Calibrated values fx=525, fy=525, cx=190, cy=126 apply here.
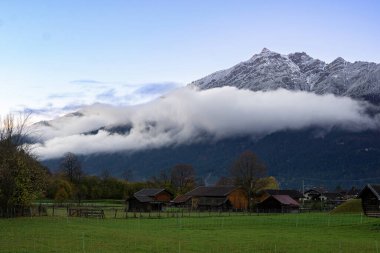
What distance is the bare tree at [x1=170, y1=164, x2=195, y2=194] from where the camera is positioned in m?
171

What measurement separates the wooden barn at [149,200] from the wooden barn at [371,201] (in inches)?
2520

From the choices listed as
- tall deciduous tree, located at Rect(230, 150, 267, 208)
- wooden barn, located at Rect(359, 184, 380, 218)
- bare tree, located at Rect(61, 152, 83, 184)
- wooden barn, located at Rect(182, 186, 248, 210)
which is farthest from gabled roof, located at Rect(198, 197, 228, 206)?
wooden barn, located at Rect(359, 184, 380, 218)

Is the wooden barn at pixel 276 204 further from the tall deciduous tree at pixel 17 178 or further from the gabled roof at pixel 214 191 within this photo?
the tall deciduous tree at pixel 17 178

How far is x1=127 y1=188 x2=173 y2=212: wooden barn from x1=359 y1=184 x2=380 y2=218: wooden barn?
64.0 m

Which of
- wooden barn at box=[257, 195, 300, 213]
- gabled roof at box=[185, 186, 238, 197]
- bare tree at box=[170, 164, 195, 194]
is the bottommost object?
wooden barn at box=[257, 195, 300, 213]

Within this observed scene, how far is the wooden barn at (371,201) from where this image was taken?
217 feet

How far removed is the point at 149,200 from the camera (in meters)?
133

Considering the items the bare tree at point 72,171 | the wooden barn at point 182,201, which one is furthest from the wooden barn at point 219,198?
the bare tree at point 72,171

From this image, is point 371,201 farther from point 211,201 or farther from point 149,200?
point 149,200

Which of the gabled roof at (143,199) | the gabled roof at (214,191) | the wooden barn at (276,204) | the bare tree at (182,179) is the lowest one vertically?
the wooden barn at (276,204)

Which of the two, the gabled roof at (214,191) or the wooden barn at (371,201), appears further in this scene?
the gabled roof at (214,191)

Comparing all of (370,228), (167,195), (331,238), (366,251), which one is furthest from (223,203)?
(366,251)

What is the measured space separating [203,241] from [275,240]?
6225mm

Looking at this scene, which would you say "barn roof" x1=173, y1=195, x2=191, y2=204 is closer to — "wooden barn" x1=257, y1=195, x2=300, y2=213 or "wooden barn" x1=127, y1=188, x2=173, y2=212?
"wooden barn" x1=127, y1=188, x2=173, y2=212
